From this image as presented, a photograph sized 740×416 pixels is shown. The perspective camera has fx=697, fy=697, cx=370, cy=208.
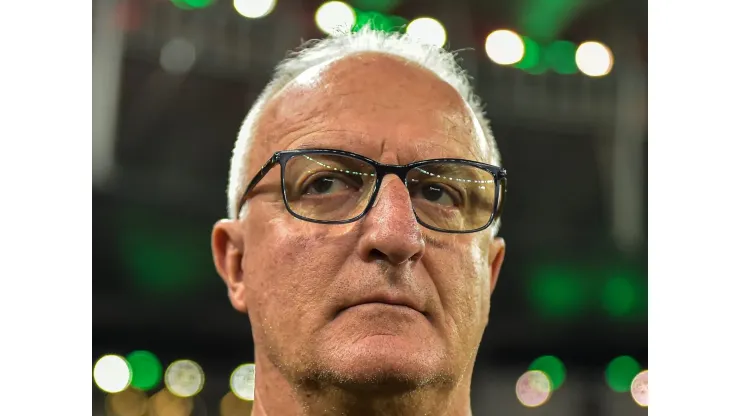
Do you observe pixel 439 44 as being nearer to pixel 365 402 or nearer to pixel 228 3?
pixel 228 3

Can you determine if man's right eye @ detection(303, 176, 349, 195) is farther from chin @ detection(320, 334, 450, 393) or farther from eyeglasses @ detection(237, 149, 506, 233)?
chin @ detection(320, 334, 450, 393)

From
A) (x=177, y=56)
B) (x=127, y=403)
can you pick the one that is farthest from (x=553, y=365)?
(x=177, y=56)

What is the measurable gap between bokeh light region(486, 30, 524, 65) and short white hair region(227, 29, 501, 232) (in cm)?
19

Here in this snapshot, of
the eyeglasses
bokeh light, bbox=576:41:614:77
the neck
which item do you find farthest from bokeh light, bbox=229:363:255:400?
bokeh light, bbox=576:41:614:77

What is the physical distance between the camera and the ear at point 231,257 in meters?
1.31

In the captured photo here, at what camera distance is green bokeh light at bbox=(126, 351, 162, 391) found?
1460 millimetres

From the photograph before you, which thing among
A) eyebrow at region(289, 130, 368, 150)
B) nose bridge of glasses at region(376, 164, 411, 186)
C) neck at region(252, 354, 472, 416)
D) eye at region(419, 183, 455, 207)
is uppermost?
eyebrow at region(289, 130, 368, 150)

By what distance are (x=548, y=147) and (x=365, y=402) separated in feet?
2.69

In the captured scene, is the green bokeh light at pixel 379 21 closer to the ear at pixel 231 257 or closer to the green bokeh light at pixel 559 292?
the ear at pixel 231 257

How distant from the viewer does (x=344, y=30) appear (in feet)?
4.76

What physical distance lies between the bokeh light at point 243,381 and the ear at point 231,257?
0.23m

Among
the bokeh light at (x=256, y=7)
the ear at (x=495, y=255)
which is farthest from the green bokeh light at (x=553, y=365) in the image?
the bokeh light at (x=256, y=7)
